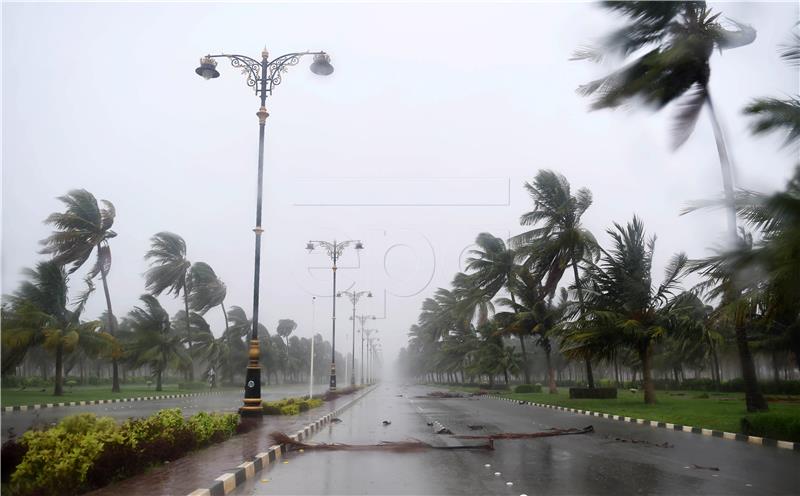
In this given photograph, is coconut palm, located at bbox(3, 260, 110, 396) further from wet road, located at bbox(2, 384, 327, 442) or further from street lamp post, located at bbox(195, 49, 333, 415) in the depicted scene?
street lamp post, located at bbox(195, 49, 333, 415)

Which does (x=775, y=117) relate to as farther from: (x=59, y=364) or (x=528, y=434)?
(x=59, y=364)

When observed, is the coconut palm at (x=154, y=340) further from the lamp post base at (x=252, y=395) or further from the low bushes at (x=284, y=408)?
the lamp post base at (x=252, y=395)

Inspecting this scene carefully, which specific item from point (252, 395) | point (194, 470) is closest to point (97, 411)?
point (252, 395)

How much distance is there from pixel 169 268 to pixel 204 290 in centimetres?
722

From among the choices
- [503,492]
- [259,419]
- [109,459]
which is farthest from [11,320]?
[503,492]

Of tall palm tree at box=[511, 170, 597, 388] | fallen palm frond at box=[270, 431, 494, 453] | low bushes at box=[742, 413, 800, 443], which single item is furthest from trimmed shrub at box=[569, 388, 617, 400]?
fallen palm frond at box=[270, 431, 494, 453]

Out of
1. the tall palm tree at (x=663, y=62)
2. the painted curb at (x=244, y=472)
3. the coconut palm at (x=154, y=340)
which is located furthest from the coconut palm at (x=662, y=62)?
the coconut palm at (x=154, y=340)

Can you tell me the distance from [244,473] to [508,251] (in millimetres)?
32976

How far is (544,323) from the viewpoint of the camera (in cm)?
3522

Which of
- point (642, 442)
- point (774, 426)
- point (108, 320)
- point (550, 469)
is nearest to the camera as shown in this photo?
point (550, 469)

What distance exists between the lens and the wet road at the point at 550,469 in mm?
7609

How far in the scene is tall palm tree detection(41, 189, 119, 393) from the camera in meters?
35.6

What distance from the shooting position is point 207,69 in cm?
1603

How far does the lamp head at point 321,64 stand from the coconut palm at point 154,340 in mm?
31461
